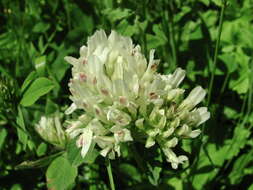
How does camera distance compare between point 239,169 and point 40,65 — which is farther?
point 40,65

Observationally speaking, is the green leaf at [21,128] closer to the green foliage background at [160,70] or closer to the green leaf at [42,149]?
the green foliage background at [160,70]

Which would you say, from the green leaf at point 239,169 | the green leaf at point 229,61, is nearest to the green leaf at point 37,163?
the green leaf at point 239,169

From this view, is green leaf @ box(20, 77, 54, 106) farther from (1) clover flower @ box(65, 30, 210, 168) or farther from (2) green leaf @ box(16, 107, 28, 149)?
(1) clover flower @ box(65, 30, 210, 168)

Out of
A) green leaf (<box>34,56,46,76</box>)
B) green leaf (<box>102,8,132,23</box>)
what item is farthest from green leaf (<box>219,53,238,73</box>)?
green leaf (<box>34,56,46,76</box>)

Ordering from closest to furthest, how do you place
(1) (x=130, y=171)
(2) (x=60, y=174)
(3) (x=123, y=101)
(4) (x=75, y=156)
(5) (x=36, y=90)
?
(3) (x=123, y=101) → (4) (x=75, y=156) → (2) (x=60, y=174) → (5) (x=36, y=90) → (1) (x=130, y=171)

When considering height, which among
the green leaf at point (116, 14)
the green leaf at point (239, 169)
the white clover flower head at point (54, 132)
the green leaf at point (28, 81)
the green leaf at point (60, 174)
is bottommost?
the green leaf at point (239, 169)

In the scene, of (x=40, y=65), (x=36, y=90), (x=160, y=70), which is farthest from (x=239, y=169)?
(x=40, y=65)

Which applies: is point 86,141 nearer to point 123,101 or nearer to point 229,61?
point 123,101

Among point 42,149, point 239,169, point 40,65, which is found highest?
point 40,65
